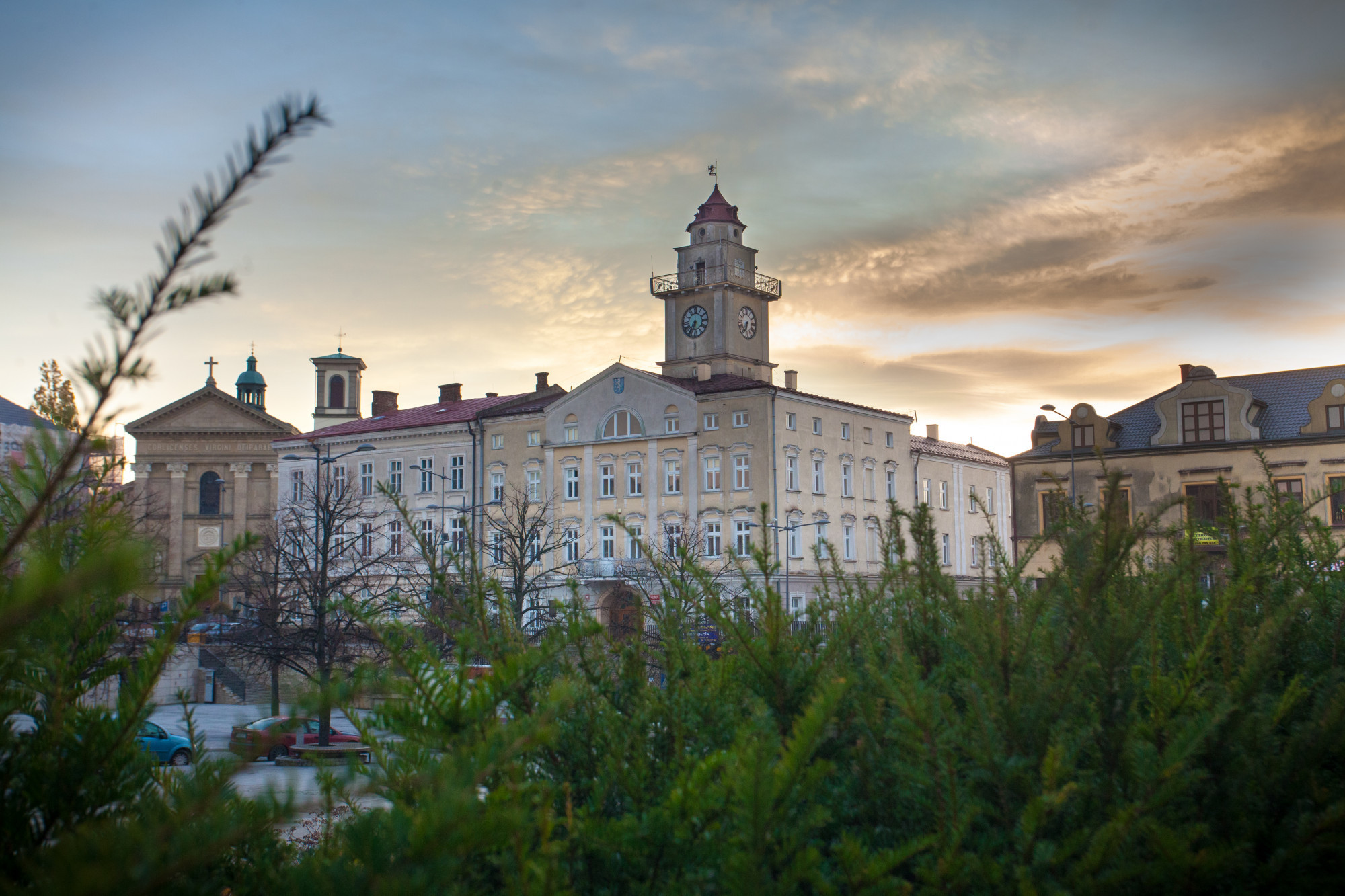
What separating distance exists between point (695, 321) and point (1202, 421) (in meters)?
24.5

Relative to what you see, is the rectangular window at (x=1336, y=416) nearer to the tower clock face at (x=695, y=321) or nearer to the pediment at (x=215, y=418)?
the tower clock face at (x=695, y=321)

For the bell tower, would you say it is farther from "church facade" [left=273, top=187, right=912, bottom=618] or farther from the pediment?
"church facade" [left=273, top=187, right=912, bottom=618]

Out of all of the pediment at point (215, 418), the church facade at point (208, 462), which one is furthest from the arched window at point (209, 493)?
the pediment at point (215, 418)

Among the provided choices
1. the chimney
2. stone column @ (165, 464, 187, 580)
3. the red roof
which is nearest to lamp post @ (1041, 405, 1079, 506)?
the red roof

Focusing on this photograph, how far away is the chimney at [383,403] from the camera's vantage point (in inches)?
2837

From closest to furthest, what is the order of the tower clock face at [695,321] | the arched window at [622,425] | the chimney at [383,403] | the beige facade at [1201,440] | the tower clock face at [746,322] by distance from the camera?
the beige facade at [1201,440]
the arched window at [622,425]
the tower clock face at [695,321]
the tower clock face at [746,322]
the chimney at [383,403]

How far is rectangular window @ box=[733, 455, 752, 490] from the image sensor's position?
5144 centimetres

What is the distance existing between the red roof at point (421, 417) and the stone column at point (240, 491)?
704 cm

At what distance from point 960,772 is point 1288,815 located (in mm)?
1152

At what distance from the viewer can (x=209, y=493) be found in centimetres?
7675

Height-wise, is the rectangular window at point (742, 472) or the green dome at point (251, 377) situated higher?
the green dome at point (251, 377)

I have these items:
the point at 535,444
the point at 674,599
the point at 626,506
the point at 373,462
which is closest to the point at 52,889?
the point at 674,599

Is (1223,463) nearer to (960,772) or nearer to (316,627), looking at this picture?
(316,627)

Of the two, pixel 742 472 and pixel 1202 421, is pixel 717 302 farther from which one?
pixel 1202 421
